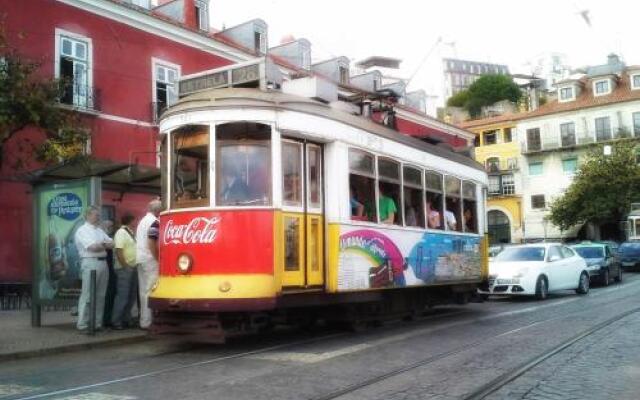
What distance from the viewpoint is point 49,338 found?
978cm

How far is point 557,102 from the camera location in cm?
6297

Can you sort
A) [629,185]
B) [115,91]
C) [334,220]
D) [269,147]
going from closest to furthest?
[269,147] < [334,220] < [115,91] < [629,185]

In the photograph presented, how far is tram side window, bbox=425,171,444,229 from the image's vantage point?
1220 cm

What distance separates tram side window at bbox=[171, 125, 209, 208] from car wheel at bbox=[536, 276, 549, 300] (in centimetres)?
1095

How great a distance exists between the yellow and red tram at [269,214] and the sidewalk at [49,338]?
124 cm

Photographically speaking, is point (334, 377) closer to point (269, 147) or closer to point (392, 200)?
point (269, 147)

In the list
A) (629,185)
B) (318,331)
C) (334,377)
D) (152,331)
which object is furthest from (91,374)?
(629,185)

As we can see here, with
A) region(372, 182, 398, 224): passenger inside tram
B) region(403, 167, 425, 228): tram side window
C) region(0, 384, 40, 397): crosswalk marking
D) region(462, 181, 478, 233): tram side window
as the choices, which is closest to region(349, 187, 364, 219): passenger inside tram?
region(372, 182, 398, 224): passenger inside tram

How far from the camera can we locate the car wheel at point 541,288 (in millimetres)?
17203

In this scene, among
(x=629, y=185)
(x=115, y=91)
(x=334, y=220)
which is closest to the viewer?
(x=334, y=220)

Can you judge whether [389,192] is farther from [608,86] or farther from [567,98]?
[567,98]

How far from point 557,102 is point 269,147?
59.1 metres

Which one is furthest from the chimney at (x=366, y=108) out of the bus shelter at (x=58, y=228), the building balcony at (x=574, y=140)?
the building balcony at (x=574, y=140)

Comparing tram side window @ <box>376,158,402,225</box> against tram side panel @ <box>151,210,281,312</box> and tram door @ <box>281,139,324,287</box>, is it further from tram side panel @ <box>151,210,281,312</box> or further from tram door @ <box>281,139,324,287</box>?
tram side panel @ <box>151,210,281,312</box>
